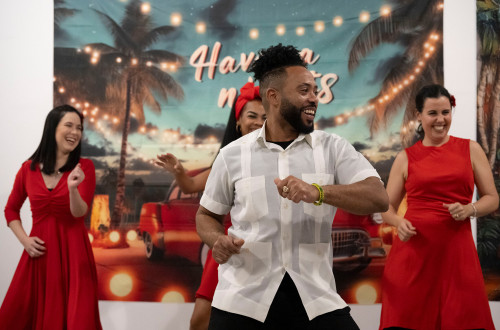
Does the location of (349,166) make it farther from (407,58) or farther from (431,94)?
(407,58)

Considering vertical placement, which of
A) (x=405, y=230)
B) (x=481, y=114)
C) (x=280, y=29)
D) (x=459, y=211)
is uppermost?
(x=280, y=29)

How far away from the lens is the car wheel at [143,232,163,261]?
428cm

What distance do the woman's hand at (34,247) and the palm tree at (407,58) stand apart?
98.2 inches

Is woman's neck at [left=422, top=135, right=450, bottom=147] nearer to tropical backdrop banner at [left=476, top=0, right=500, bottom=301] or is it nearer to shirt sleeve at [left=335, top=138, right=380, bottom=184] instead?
tropical backdrop banner at [left=476, top=0, right=500, bottom=301]

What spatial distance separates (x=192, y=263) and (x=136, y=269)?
1.54 feet

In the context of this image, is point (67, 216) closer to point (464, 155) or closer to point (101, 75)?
point (101, 75)

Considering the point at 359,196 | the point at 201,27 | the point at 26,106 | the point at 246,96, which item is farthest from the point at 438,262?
the point at 26,106

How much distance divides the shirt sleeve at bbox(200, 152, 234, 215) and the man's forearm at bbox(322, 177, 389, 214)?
47 centimetres

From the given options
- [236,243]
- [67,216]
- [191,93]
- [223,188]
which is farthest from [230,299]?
[191,93]

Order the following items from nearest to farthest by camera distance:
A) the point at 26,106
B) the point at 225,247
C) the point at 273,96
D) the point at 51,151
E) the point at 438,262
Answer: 1. the point at 225,247
2. the point at 273,96
3. the point at 438,262
4. the point at 51,151
5. the point at 26,106

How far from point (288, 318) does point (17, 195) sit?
8.47 ft

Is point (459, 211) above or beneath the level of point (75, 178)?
beneath

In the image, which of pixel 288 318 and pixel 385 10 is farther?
pixel 385 10

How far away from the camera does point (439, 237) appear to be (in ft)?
10.6
